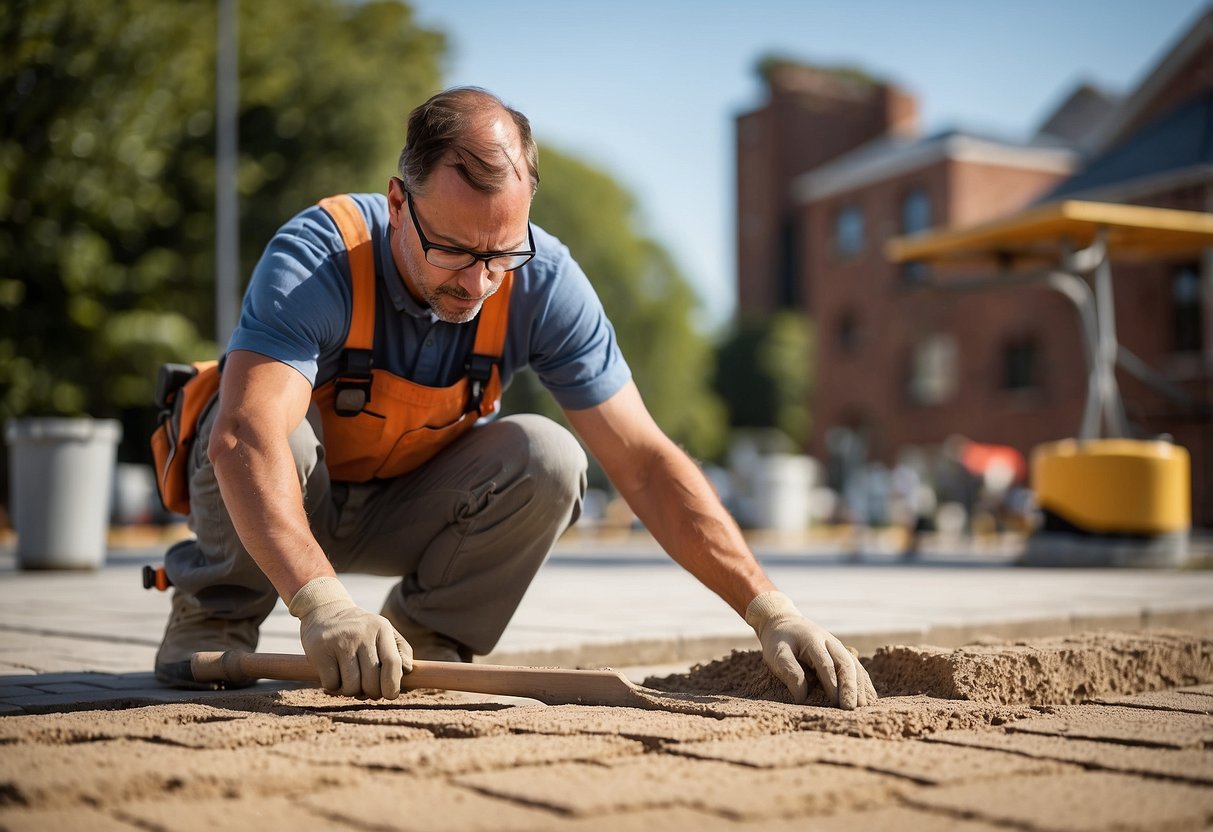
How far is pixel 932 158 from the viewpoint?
3148cm

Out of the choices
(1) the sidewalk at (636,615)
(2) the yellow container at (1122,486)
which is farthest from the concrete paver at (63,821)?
(2) the yellow container at (1122,486)

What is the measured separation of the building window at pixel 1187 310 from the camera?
2334 cm

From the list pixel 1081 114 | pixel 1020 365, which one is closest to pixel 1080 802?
pixel 1020 365

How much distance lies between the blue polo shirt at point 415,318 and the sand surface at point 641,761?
84cm

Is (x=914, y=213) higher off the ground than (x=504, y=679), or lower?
higher

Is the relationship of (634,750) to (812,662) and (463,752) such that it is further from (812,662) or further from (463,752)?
(812,662)

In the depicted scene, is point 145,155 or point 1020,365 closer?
point 145,155

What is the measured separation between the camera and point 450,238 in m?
3.12

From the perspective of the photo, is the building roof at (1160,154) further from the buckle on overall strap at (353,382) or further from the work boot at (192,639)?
the work boot at (192,639)

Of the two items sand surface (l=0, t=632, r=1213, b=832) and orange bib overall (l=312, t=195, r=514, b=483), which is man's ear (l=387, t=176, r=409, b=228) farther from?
sand surface (l=0, t=632, r=1213, b=832)

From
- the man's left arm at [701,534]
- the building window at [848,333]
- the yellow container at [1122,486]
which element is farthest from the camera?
the building window at [848,333]

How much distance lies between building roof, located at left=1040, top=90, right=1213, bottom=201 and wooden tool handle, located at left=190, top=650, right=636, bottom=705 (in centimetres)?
1536

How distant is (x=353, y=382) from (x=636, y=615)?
8.02 feet

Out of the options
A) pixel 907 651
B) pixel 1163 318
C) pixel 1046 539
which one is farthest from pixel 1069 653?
pixel 1163 318
